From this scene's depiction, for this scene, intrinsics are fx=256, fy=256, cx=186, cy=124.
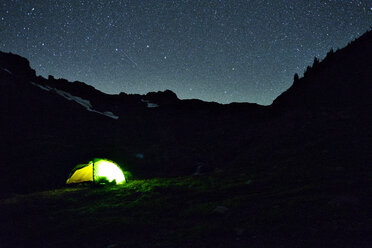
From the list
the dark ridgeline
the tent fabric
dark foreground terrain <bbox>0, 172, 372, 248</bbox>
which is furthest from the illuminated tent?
dark foreground terrain <bbox>0, 172, 372, 248</bbox>

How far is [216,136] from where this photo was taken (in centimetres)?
3169

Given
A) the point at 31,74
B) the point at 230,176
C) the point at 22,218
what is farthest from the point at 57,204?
the point at 31,74

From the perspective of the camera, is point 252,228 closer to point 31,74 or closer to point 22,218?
point 22,218

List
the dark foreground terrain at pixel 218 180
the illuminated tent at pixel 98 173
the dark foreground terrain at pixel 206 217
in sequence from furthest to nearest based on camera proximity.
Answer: the illuminated tent at pixel 98 173 → the dark foreground terrain at pixel 218 180 → the dark foreground terrain at pixel 206 217

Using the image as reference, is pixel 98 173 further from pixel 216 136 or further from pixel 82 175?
pixel 216 136

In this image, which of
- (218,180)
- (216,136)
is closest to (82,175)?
(218,180)

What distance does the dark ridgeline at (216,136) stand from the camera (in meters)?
12.4

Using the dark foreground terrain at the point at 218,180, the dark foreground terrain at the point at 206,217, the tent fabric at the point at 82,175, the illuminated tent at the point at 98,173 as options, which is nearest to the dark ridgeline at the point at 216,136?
the dark foreground terrain at the point at 218,180

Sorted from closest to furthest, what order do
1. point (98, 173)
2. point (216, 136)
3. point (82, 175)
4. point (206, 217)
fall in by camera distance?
point (206, 217), point (98, 173), point (82, 175), point (216, 136)

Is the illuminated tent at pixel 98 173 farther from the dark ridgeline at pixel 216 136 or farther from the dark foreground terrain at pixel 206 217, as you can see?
the dark foreground terrain at pixel 206 217

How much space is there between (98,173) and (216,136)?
19.8 metres

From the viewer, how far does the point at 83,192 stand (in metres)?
11.9

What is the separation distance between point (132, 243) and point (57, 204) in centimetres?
569

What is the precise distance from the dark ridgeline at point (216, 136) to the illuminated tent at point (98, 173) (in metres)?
2.83
